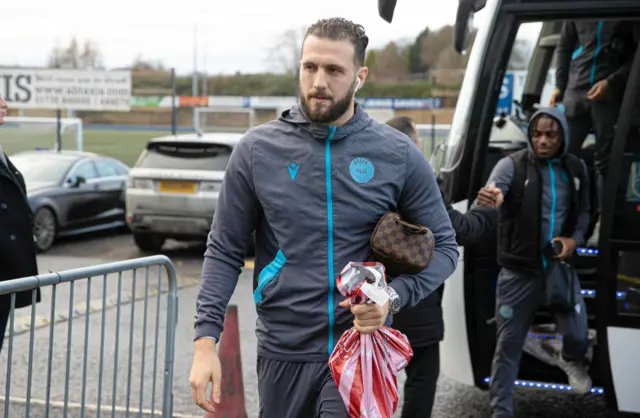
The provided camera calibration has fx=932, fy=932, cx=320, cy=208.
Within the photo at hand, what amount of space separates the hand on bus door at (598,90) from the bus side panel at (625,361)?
146 centimetres

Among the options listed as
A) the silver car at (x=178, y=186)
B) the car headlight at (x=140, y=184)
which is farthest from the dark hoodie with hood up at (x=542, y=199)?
the car headlight at (x=140, y=184)

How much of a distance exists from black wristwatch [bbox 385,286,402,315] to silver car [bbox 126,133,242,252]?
9.42m

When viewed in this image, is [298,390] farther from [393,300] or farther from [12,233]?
[12,233]

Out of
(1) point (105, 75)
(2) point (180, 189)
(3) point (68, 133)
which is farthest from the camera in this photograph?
(3) point (68, 133)

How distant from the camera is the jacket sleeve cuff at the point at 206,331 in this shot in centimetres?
274

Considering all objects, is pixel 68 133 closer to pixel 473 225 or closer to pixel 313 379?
pixel 473 225

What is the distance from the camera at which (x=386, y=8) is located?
4.73 m

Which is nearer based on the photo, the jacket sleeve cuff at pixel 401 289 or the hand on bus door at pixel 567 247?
the jacket sleeve cuff at pixel 401 289

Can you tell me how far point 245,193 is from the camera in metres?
2.88

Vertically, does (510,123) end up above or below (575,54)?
below

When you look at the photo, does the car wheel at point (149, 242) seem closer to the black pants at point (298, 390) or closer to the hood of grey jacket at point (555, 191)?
the hood of grey jacket at point (555, 191)

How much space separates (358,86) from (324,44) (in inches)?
8.7

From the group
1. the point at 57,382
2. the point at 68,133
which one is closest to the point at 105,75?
the point at 68,133

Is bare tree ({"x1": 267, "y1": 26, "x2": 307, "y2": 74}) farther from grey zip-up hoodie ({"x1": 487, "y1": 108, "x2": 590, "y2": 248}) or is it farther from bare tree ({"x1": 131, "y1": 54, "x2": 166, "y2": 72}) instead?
grey zip-up hoodie ({"x1": 487, "y1": 108, "x2": 590, "y2": 248})
